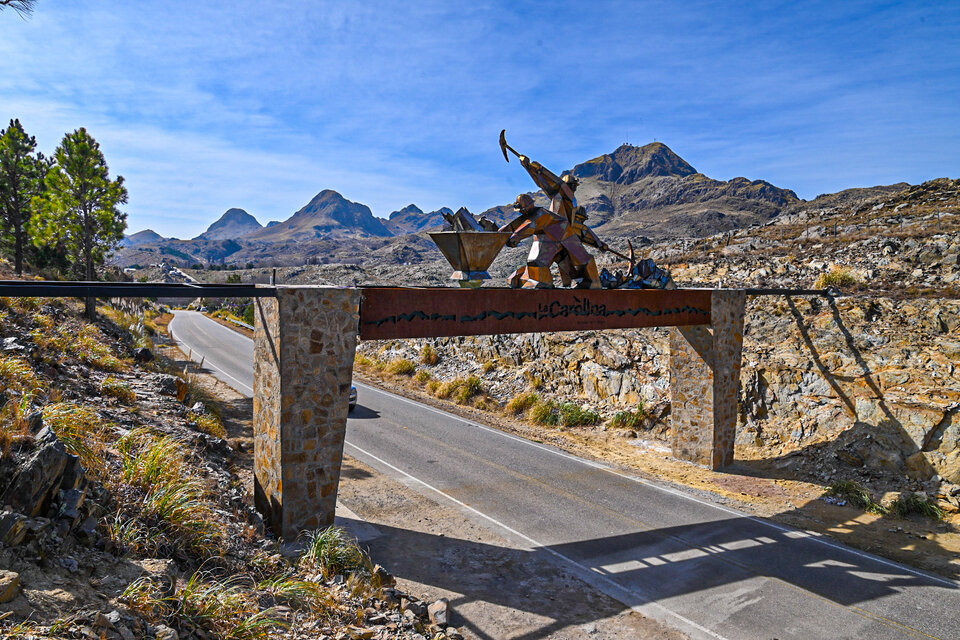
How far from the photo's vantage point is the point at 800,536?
10.9m

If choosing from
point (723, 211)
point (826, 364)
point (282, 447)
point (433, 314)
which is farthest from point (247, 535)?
point (723, 211)

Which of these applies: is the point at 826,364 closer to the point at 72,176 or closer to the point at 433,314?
the point at 433,314

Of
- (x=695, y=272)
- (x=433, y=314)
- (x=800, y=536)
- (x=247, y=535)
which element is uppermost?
(x=695, y=272)

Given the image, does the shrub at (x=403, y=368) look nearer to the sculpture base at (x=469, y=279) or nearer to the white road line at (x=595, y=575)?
the white road line at (x=595, y=575)

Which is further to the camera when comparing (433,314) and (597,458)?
(597,458)

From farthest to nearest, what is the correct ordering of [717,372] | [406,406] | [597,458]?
1. [406,406]
2. [597,458]
3. [717,372]

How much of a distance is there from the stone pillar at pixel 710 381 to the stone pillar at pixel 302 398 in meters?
10.2

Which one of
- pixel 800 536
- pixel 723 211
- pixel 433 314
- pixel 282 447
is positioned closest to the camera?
pixel 282 447

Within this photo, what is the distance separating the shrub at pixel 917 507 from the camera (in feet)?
38.8

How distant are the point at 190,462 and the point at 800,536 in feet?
40.0

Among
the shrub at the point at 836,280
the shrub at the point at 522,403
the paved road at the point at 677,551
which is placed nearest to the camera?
the paved road at the point at 677,551

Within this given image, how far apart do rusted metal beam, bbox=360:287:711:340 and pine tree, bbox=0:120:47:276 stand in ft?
101

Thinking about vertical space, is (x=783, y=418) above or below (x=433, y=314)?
below

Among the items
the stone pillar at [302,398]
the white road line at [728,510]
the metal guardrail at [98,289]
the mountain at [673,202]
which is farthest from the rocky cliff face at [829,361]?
the mountain at [673,202]
